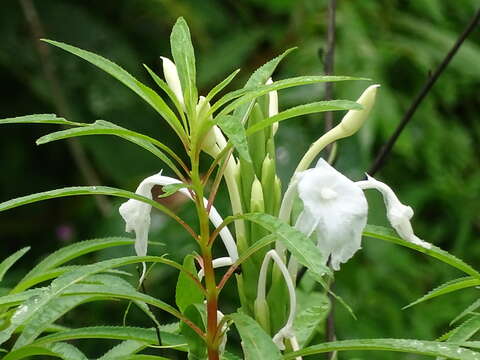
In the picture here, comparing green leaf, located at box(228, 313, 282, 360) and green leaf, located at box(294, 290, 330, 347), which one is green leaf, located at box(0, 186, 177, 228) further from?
green leaf, located at box(294, 290, 330, 347)

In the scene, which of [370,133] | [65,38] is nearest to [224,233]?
[370,133]

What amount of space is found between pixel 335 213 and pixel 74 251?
10.5 inches

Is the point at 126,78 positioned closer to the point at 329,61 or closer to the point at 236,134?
the point at 236,134

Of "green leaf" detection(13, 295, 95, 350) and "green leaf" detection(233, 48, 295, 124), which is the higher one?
"green leaf" detection(233, 48, 295, 124)

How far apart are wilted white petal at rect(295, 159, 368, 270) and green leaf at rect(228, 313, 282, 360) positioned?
0.07m

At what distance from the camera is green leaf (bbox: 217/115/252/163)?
544 millimetres

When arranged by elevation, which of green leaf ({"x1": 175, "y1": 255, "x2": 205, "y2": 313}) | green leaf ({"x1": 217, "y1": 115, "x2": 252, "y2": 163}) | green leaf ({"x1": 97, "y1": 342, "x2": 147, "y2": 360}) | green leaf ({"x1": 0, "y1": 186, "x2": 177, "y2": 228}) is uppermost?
green leaf ({"x1": 217, "y1": 115, "x2": 252, "y2": 163})

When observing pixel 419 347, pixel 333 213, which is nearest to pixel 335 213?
pixel 333 213

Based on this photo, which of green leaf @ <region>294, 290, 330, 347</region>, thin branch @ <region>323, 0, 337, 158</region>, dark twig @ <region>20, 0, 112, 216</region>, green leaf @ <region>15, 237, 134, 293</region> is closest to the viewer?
green leaf @ <region>15, 237, 134, 293</region>

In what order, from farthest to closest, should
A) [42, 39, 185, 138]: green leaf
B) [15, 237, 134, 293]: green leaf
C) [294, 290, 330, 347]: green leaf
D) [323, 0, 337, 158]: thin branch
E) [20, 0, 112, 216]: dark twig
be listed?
[20, 0, 112, 216]: dark twig < [323, 0, 337, 158]: thin branch < [294, 290, 330, 347]: green leaf < [15, 237, 134, 293]: green leaf < [42, 39, 185, 138]: green leaf

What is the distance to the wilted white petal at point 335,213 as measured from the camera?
584 mm

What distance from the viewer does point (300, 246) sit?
21.6 inches

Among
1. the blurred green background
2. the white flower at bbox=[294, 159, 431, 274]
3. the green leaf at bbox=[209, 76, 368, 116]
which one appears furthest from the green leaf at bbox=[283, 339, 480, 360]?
the blurred green background

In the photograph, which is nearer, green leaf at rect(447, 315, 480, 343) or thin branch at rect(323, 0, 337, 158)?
green leaf at rect(447, 315, 480, 343)
